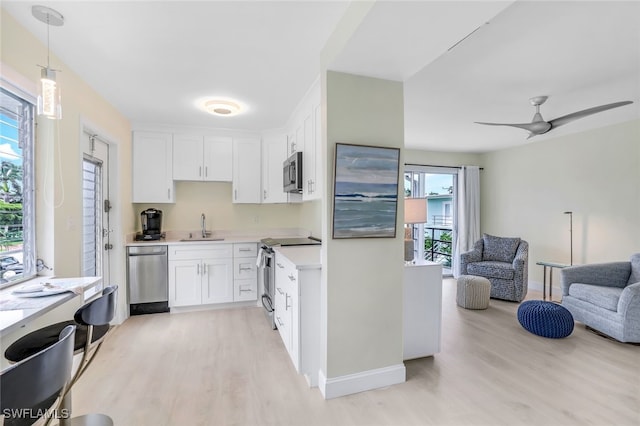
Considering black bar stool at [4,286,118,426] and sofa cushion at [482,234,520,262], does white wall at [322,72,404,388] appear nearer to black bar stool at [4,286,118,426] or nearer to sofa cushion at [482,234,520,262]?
black bar stool at [4,286,118,426]

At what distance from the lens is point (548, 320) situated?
2.97 m

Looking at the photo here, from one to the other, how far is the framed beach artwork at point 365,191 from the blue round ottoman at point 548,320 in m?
2.08

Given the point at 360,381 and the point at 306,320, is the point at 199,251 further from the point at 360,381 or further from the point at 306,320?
the point at 360,381

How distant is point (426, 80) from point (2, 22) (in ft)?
9.59

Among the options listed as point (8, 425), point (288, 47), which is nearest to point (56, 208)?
point (8, 425)

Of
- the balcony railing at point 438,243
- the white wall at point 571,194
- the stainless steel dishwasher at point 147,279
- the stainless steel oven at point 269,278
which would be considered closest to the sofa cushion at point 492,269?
the white wall at point 571,194

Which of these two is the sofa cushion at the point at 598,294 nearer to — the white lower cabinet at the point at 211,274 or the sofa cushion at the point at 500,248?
the sofa cushion at the point at 500,248

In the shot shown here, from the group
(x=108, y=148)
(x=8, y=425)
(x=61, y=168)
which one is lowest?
(x=8, y=425)

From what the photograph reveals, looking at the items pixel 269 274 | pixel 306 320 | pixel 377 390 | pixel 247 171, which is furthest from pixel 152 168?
pixel 377 390

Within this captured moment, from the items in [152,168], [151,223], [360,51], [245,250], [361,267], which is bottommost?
[245,250]

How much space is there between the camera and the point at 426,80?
8.74 ft

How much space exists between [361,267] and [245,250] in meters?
2.29

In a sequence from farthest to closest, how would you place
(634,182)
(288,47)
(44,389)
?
1. (634,182)
2. (288,47)
3. (44,389)

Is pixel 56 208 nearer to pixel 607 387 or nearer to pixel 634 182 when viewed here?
pixel 607 387
